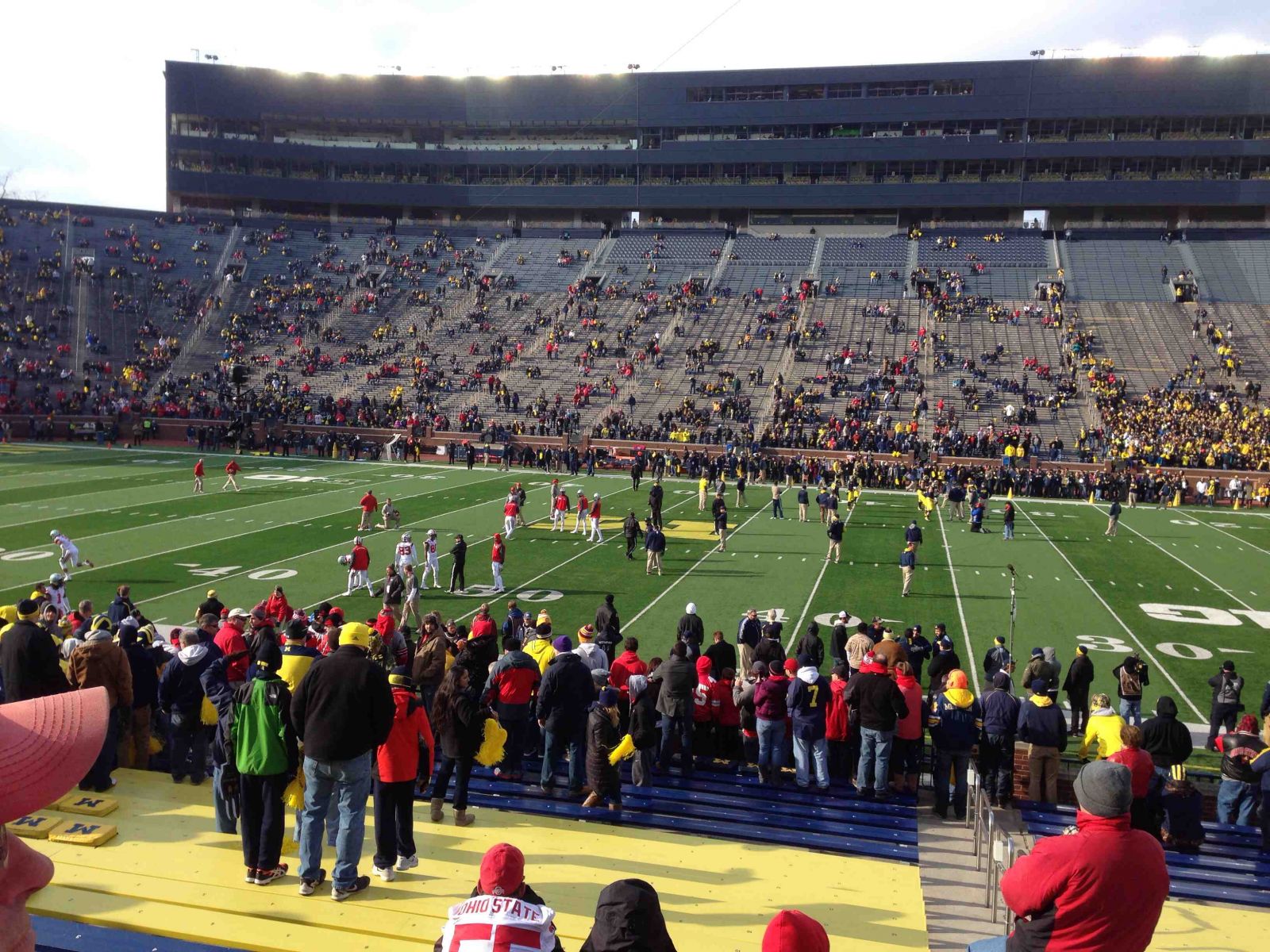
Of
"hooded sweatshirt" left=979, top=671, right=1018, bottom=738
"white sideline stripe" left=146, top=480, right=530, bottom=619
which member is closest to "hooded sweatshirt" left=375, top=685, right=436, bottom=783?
"hooded sweatshirt" left=979, top=671, right=1018, bottom=738

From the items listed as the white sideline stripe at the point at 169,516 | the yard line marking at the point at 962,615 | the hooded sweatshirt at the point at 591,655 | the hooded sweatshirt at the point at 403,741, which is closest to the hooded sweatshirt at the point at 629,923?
the hooded sweatshirt at the point at 403,741

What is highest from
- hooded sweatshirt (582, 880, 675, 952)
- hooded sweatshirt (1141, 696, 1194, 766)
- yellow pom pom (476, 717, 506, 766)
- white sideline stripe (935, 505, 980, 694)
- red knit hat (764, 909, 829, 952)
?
red knit hat (764, 909, 829, 952)

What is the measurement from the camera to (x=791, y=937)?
322 cm

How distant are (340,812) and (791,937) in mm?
3580

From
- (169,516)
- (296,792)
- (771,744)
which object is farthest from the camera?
(169,516)

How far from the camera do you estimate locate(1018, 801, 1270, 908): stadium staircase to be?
6973mm

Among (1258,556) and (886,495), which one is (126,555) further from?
(1258,556)

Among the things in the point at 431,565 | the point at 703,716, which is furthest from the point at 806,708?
the point at 431,565

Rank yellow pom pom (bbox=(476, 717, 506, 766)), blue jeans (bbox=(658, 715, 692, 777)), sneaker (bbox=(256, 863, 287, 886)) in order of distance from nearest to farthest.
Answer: sneaker (bbox=(256, 863, 287, 886))
yellow pom pom (bbox=(476, 717, 506, 766))
blue jeans (bbox=(658, 715, 692, 777))

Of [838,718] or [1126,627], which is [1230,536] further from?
[838,718]

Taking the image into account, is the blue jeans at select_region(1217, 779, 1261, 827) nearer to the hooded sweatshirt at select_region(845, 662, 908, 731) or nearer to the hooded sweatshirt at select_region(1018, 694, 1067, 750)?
the hooded sweatshirt at select_region(1018, 694, 1067, 750)

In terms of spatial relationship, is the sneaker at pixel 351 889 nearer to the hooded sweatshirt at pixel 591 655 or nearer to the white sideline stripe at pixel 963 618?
the hooded sweatshirt at pixel 591 655

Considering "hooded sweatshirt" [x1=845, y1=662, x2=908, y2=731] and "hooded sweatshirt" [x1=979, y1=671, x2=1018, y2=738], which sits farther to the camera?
"hooded sweatshirt" [x1=979, y1=671, x2=1018, y2=738]

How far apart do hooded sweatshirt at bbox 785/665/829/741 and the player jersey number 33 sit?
5.49 meters
